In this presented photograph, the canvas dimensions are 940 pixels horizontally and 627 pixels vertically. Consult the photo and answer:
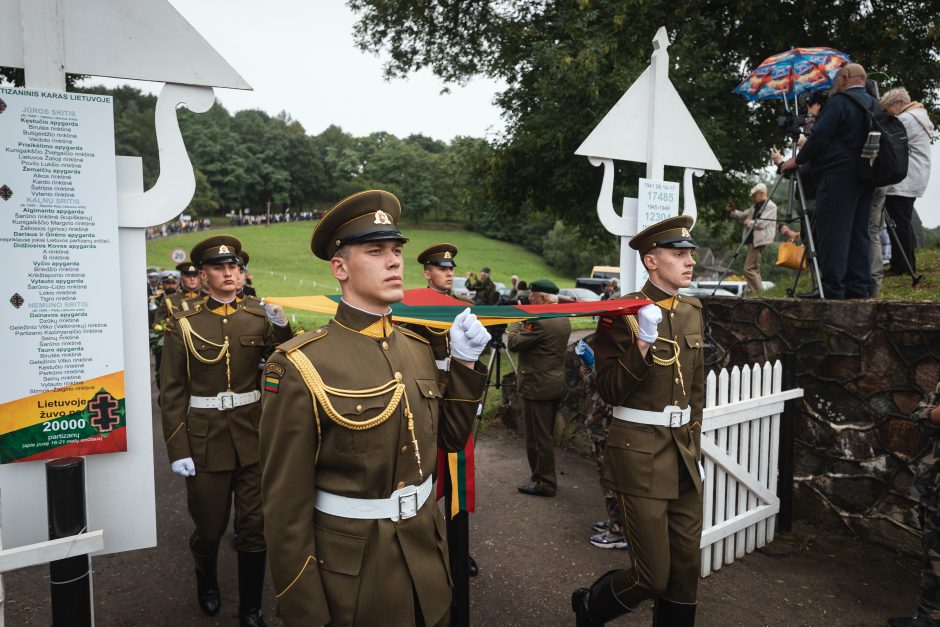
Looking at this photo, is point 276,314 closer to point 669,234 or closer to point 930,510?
point 669,234

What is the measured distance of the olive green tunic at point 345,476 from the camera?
7.22ft

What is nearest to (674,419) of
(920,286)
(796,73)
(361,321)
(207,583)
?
(361,321)

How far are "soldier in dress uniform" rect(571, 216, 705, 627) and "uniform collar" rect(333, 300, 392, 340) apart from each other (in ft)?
4.60

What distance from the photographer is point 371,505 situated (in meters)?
2.31

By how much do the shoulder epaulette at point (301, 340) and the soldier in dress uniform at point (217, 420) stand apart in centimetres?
192

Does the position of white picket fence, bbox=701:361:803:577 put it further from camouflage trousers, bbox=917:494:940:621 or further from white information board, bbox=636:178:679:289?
camouflage trousers, bbox=917:494:940:621

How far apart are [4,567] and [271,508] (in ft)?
3.94

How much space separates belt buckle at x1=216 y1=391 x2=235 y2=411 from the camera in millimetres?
4285

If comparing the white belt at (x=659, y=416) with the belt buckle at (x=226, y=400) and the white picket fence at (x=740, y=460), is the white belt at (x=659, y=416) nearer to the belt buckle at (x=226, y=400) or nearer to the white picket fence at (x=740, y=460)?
the white picket fence at (x=740, y=460)

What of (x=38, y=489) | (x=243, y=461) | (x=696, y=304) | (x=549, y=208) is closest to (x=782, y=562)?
(x=696, y=304)

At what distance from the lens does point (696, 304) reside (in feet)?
12.7

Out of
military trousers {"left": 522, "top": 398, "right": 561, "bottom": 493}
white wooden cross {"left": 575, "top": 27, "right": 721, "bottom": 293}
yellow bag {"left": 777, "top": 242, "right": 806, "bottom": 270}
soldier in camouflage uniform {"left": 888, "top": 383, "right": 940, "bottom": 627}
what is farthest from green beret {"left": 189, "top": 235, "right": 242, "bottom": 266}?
yellow bag {"left": 777, "top": 242, "right": 806, "bottom": 270}

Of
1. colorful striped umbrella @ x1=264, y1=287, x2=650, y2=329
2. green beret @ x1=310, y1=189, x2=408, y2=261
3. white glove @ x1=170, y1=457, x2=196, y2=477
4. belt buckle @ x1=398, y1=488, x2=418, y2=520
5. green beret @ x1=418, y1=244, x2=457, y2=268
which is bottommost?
white glove @ x1=170, y1=457, x2=196, y2=477

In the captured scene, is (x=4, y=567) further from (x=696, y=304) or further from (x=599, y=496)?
(x=599, y=496)
